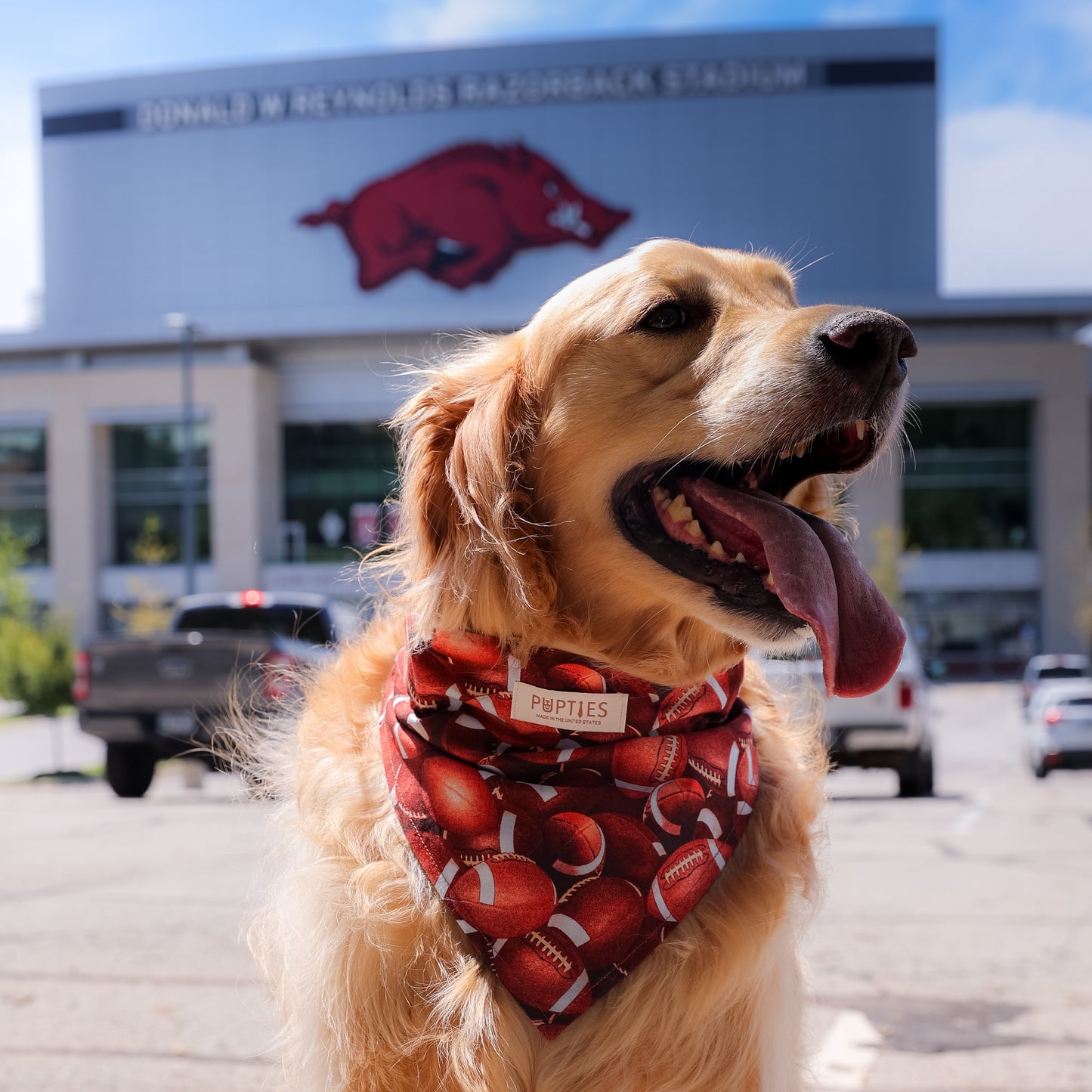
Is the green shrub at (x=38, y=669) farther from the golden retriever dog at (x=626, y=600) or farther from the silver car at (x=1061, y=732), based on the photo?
the golden retriever dog at (x=626, y=600)

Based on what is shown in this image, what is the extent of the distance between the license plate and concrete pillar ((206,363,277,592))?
32.1 meters

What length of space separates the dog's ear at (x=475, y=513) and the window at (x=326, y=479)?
138 feet

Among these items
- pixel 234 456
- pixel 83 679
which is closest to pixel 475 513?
pixel 83 679

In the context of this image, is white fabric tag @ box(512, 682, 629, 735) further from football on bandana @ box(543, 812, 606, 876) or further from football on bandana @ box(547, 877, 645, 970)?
football on bandana @ box(547, 877, 645, 970)

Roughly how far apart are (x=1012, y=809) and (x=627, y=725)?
872 centimetres

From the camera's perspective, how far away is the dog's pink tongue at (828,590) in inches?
84.7

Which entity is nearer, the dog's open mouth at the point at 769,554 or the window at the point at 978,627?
the dog's open mouth at the point at 769,554

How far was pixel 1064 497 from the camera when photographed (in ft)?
143

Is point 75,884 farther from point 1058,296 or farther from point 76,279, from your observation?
point 76,279

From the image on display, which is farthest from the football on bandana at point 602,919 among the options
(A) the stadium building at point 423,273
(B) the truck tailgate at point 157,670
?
(A) the stadium building at point 423,273

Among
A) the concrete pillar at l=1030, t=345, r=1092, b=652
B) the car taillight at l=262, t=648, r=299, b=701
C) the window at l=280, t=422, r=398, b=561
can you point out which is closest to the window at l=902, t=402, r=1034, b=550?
the concrete pillar at l=1030, t=345, r=1092, b=652

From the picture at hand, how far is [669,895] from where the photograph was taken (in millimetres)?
2191

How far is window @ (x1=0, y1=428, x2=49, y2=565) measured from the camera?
45531 millimetres

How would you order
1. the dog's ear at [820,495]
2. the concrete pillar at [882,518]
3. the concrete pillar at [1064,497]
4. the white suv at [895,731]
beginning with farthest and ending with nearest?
1. the concrete pillar at [1064,497]
2. the concrete pillar at [882,518]
3. the white suv at [895,731]
4. the dog's ear at [820,495]
